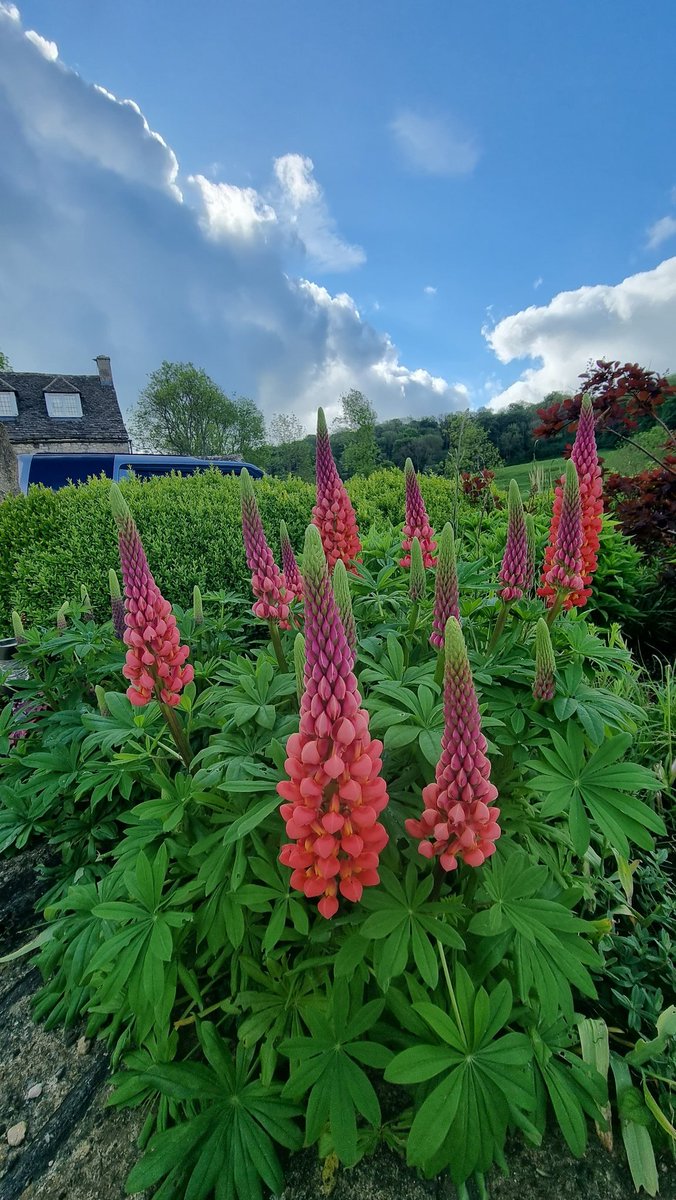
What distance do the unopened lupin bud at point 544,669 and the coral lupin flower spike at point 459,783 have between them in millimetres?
654

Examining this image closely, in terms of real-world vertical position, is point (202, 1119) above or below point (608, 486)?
below

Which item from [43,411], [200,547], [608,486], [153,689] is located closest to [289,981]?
[153,689]

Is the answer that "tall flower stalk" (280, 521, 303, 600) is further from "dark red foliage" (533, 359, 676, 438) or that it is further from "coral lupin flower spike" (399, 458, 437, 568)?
"dark red foliage" (533, 359, 676, 438)

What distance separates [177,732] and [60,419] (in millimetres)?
37965

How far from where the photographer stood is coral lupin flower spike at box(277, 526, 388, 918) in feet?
3.89

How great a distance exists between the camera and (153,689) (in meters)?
2.01

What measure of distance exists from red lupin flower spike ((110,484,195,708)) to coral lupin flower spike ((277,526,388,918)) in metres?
0.96

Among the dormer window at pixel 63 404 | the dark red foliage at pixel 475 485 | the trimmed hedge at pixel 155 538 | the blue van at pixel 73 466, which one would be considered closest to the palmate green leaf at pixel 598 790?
the trimmed hedge at pixel 155 538

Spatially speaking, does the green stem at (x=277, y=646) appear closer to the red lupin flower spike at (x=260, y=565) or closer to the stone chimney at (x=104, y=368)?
the red lupin flower spike at (x=260, y=565)

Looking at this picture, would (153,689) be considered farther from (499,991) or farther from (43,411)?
(43,411)

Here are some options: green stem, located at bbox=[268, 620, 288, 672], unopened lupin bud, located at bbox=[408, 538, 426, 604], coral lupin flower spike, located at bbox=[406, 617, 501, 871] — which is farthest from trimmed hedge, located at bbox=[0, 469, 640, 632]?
coral lupin flower spike, located at bbox=[406, 617, 501, 871]

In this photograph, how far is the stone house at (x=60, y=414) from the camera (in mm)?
31516

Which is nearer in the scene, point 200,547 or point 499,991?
point 499,991

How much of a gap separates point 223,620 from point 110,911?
2005 mm
